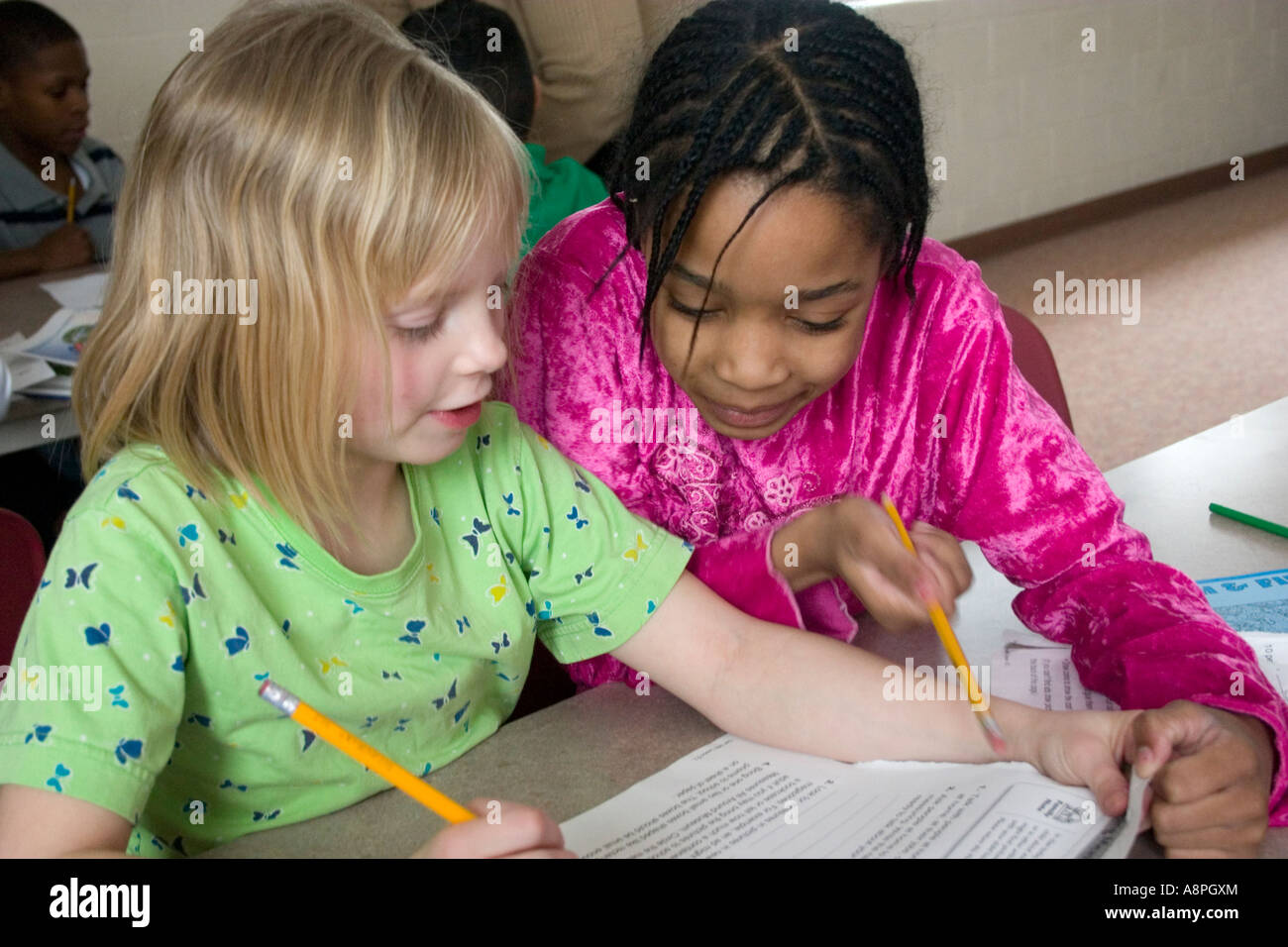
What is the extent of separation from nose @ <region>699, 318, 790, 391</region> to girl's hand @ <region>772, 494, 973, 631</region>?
0.12 metres

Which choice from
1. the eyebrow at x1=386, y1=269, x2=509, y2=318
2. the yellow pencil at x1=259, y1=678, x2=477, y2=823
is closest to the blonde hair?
the eyebrow at x1=386, y1=269, x2=509, y2=318

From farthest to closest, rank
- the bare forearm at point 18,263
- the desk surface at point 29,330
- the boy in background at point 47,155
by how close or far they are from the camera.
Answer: the boy in background at point 47,155 < the bare forearm at point 18,263 < the desk surface at point 29,330

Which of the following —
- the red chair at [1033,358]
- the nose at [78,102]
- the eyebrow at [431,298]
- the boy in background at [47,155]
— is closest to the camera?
the eyebrow at [431,298]

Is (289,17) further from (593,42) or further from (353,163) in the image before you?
(593,42)

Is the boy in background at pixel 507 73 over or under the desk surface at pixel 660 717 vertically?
over

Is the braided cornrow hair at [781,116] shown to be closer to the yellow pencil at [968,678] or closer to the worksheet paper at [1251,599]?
the yellow pencil at [968,678]

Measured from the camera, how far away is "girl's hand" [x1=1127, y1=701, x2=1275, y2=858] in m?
0.75

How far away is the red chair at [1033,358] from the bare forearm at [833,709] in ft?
1.86

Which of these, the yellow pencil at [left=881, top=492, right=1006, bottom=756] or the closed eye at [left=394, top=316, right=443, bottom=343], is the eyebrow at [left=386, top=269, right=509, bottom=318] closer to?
the closed eye at [left=394, top=316, right=443, bottom=343]

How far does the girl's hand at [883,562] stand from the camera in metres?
0.89

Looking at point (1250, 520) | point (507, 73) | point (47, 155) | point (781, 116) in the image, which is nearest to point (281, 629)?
→ point (781, 116)

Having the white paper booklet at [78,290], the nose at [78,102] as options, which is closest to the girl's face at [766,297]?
the white paper booklet at [78,290]

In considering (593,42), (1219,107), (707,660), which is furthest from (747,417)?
(1219,107)

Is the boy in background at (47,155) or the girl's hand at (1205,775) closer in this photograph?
the girl's hand at (1205,775)
